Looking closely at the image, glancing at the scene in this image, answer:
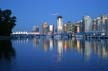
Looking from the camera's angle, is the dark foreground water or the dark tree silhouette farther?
the dark tree silhouette

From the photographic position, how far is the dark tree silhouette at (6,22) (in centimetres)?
9609

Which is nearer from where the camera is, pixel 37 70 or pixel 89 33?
pixel 37 70

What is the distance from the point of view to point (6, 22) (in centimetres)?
9806

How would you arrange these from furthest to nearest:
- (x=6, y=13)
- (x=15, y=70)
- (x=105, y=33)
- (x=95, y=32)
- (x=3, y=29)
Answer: (x=95, y=32) → (x=105, y=33) → (x=6, y=13) → (x=3, y=29) → (x=15, y=70)

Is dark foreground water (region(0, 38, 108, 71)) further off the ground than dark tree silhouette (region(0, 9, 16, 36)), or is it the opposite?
dark tree silhouette (region(0, 9, 16, 36))

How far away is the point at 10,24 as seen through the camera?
10088cm

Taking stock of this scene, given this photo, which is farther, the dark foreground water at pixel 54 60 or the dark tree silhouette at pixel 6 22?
the dark tree silhouette at pixel 6 22

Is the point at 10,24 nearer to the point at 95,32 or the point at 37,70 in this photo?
the point at 37,70

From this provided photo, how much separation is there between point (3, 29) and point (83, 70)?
85.9m

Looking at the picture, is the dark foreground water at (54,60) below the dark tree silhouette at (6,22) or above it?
below

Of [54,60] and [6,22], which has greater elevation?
[6,22]

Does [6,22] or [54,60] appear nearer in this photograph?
[54,60]

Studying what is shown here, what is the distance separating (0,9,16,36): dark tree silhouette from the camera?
96.1 meters

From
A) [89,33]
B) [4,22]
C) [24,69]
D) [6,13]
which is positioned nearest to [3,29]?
[4,22]
